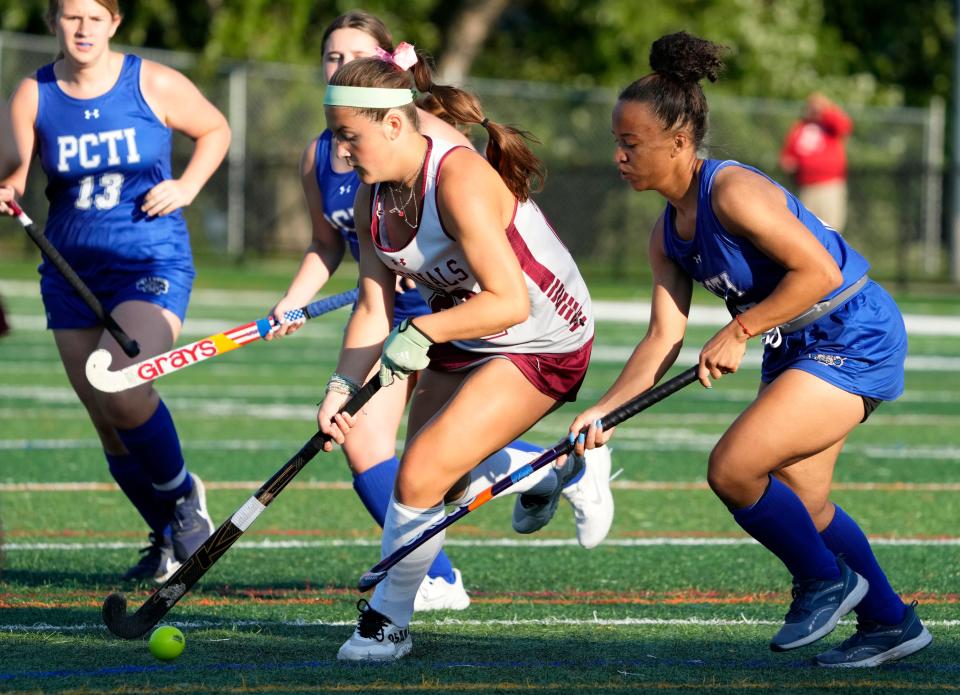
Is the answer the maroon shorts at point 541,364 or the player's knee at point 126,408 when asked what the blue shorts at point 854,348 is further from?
the player's knee at point 126,408

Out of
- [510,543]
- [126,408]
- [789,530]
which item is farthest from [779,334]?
[126,408]

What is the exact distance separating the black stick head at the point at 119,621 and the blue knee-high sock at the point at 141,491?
1.29 meters

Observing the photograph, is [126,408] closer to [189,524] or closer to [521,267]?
[189,524]

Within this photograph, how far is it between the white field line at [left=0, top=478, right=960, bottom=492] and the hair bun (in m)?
3.31

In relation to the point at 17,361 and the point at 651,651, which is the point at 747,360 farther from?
the point at 651,651

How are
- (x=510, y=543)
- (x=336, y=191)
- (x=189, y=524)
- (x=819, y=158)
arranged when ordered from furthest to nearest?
(x=819, y=158) → (x=510, y=543) → (x=189, y=524) → (x=336, y=191)

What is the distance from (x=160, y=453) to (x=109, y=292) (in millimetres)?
603

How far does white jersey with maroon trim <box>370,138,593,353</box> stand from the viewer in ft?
14.6

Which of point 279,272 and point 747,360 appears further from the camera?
point 279,272

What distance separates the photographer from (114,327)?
18.0 feet

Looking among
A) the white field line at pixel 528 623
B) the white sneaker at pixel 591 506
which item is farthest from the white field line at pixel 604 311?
the white field line at pixel 528 623

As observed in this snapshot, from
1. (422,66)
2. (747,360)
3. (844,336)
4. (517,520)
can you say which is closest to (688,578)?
(517,520)

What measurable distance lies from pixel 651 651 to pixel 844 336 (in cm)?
102

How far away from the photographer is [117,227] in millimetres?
5789
